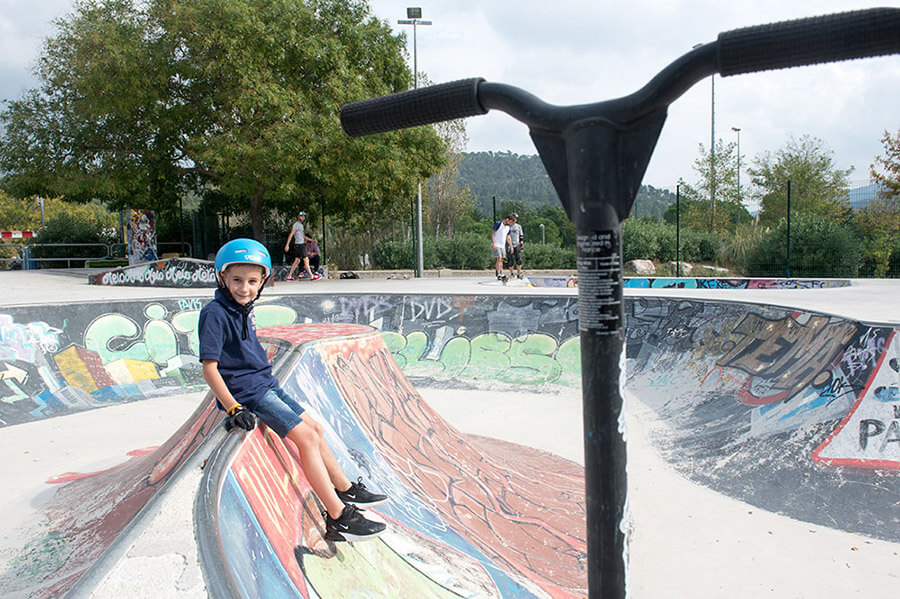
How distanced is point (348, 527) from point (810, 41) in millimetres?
2411

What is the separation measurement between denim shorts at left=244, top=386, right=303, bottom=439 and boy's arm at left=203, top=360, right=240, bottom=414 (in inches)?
5.3

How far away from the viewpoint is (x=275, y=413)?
277cm

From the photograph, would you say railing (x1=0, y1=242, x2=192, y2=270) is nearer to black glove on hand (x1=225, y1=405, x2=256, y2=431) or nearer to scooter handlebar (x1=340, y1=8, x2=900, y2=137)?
black glove on hand (x1=225, y1=405, x2=256, y2=431)

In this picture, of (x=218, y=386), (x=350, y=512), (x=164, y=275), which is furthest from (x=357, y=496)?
(x=164, y=275)

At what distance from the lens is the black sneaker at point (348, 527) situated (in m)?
2.71

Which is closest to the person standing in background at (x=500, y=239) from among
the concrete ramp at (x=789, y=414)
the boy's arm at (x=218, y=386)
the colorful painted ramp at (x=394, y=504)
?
the concrete ramp at (x=789, y=414)

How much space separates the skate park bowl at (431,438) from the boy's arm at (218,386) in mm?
140

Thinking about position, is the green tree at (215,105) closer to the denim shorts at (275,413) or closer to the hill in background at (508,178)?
the denim shorts at (275,413)

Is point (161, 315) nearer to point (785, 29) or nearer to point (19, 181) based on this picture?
point (785, 29)

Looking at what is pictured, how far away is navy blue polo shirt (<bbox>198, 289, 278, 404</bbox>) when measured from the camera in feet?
8.94

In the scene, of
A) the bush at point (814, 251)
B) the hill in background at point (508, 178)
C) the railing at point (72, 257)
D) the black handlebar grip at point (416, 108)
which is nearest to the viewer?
the black handlebar grip at point (416, 108)

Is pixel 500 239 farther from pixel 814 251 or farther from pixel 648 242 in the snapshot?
pixel 648 242

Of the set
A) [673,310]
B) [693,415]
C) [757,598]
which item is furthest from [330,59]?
[757,598]

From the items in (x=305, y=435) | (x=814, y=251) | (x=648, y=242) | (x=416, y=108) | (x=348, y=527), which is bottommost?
(x=348, y=527)
